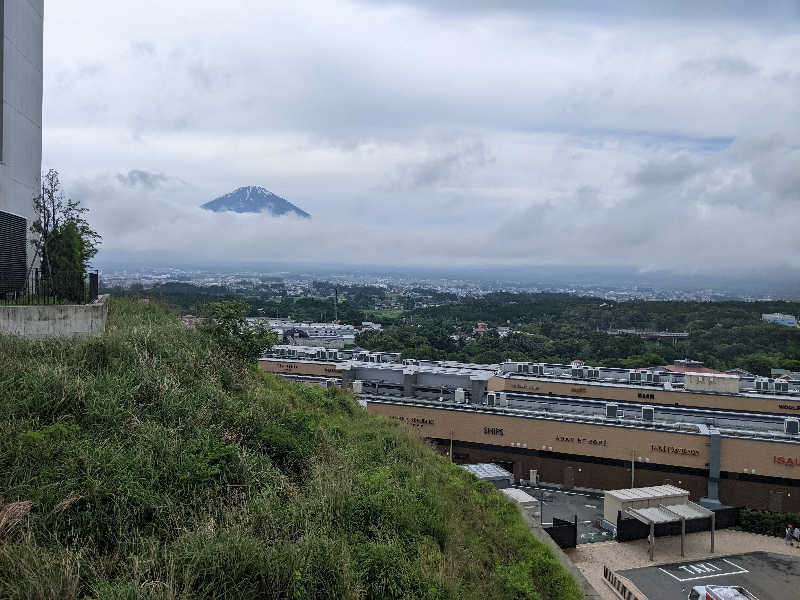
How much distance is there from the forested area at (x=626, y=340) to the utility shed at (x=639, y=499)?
2766cm

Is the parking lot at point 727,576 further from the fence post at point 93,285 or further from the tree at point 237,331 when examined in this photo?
the fence post at point 93,285

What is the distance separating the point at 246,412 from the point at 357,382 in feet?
66.6

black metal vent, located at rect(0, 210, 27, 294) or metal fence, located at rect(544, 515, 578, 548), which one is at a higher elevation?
black metal vent, located at rect(0, 210, 27, 294)

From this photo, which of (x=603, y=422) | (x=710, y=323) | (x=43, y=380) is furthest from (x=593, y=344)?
(x=43, y=380)

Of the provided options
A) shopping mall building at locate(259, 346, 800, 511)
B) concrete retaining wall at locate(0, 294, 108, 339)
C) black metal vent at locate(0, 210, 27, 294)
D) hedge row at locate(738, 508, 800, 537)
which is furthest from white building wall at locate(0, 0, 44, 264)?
hedge row at locate(738, 508, 800, 537)

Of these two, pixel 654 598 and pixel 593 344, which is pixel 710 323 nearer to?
pixel 593 344

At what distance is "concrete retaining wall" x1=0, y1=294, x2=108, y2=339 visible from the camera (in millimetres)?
9820

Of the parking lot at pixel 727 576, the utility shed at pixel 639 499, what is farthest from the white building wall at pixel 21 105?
the utility shed at pixel 639 499

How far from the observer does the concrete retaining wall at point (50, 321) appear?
9.82 m

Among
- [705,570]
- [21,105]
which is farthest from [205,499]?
[705,570]

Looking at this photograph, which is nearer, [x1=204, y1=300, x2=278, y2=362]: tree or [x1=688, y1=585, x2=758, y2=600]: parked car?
[x1=204, y1=300, x2=278, y2=362]: tree

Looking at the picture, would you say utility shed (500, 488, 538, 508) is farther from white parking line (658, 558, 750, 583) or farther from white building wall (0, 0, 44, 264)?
white building wall (0, 0, 44, 264)

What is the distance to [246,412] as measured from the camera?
8.72 metres

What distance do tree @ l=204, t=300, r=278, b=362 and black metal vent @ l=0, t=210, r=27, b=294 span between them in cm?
480
